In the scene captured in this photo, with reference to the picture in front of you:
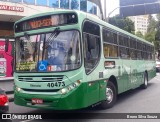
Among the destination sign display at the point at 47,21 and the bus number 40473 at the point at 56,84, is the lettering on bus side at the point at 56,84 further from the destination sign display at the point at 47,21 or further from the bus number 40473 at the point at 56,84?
the destination sign display at the point at 47,21

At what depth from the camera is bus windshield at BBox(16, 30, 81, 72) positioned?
6.86 metres

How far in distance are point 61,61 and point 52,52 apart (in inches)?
14.5

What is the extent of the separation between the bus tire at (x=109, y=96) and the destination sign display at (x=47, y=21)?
2.79 m

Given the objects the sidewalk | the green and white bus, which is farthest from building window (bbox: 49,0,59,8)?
the green and white bus

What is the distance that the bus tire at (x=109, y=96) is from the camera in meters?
8.71

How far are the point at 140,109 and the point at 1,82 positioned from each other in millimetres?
7668

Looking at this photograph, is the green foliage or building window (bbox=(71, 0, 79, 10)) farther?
the green foliage

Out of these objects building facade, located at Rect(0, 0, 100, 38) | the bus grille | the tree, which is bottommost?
the bus grille

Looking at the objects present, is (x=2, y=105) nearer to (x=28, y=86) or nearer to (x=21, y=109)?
(x=28, y=86)

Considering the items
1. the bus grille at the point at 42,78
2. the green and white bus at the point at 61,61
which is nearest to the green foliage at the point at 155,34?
the green and white bus at the point at 61,61

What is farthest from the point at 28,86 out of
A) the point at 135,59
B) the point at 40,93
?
the point at 135,59

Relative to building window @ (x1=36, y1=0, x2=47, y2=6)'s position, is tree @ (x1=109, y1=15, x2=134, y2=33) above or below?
above

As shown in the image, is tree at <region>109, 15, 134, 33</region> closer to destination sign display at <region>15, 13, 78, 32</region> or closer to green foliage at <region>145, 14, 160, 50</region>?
green foliage at <region>145, 14, 160, 50</region>

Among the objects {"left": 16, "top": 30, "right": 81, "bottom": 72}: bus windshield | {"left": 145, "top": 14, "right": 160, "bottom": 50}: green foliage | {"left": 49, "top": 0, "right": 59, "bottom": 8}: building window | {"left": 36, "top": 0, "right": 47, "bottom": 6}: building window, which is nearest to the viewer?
{"left": 16, "top": 30, "right": 81, "bottom": 72}: bus windshield
